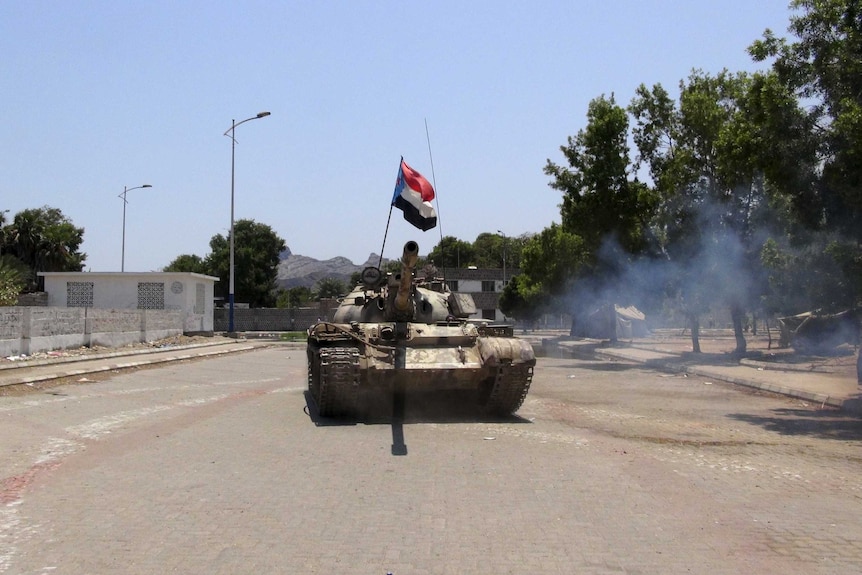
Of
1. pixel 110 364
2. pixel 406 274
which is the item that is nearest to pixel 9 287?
pixel 110 364

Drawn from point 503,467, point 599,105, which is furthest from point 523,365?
point 599,105

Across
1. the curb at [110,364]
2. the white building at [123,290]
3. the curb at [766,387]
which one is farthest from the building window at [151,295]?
the curb at [766,387]

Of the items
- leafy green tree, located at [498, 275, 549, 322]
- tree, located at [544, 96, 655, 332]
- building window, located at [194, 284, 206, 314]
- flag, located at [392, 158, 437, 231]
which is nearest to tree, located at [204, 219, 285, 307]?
leafy green tree, located at [498, 275, 549, 322]

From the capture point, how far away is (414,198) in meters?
13.5

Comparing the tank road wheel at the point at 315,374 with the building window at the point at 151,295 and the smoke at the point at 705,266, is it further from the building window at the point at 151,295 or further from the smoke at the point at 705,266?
the building window at the point at 151,295

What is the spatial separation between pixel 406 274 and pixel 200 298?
1123 inches

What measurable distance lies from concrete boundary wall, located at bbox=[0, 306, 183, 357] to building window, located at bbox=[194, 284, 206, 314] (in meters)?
4.35

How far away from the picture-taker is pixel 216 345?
32125 millimetres

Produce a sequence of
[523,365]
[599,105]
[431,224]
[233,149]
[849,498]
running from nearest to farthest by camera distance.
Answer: [849,498]
[523,365]
[431,224]
[599,105]
[233,149]

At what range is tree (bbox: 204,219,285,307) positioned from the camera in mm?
67000

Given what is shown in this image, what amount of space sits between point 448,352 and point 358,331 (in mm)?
1231

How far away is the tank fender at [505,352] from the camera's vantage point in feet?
34.9

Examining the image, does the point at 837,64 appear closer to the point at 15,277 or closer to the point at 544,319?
the point at 15,277

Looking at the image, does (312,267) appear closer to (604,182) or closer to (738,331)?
(604,182)
